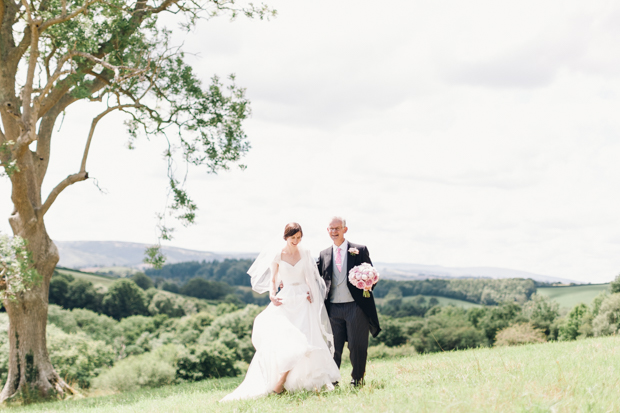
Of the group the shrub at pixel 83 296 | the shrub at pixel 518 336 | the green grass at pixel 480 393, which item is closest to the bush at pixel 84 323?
the shrub at pixel 83 296

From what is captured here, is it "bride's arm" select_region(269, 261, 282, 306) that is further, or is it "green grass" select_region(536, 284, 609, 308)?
"green grass" select_region(536, 284, 609, 308)

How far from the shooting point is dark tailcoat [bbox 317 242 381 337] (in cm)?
736

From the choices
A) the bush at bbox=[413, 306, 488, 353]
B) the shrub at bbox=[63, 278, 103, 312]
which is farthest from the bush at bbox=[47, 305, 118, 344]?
the bush at bbox=[413, 306, 488, 353]

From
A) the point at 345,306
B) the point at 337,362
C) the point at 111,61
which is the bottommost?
the point at 337,362

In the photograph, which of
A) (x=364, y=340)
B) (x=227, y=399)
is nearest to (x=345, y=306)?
(x=364, y=340)

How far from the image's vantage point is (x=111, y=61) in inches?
604

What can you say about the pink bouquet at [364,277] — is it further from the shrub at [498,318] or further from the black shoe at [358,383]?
the shrub at [498,318]

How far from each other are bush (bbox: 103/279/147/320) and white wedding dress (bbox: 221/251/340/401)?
7182 centimetres

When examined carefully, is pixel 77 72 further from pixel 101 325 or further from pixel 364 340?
pixel 101 325

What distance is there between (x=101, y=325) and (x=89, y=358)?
26105mm

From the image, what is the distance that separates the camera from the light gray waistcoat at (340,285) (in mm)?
7523

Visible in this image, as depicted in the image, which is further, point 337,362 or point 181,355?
point 181,355

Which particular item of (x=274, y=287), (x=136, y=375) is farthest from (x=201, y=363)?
(x=274, y=287)

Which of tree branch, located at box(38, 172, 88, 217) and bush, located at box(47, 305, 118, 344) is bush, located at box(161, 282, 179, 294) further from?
tree branch, located at box(38, 172, 88, 217)
